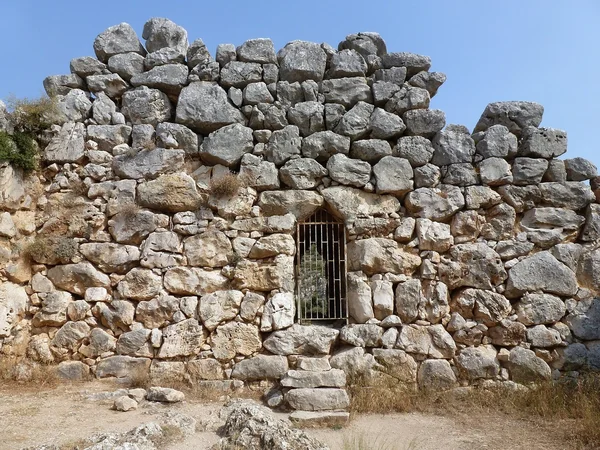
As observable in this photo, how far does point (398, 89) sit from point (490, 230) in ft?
7.68

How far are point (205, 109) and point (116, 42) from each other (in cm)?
174

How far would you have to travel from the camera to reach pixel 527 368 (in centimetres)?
578

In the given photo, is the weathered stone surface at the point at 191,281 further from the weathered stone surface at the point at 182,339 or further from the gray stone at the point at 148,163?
the gray stone at the point at 148,163

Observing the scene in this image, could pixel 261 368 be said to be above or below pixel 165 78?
below

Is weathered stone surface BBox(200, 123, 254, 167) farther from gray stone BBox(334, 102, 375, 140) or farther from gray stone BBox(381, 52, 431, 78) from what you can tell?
gray stone BBox(381, 52, 431, 78)

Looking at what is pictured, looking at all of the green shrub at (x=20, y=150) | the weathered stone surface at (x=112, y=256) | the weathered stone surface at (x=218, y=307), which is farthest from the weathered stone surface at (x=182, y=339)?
the green shrub at (x=20, y=150)

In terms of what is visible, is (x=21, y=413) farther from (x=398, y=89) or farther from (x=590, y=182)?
(x=590, y=182)

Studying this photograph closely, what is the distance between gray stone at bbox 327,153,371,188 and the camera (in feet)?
20.7

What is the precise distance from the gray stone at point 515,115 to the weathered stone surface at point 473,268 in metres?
1.82

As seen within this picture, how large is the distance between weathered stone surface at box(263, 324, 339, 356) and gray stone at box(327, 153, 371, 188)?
2.02 metres

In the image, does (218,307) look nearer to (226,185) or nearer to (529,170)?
(226,185)

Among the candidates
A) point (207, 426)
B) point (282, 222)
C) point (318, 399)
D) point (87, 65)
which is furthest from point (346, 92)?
point (207, 426)

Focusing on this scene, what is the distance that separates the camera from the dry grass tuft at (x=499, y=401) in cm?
527

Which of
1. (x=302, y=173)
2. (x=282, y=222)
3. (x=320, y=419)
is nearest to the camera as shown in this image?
(x=320, y=419)
